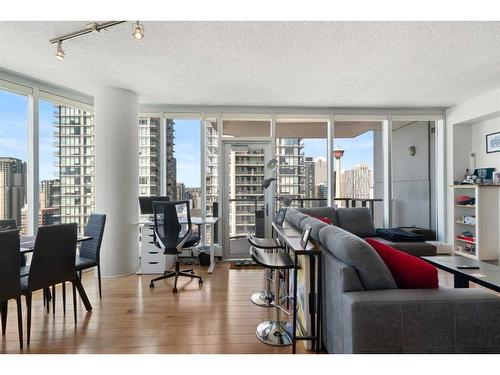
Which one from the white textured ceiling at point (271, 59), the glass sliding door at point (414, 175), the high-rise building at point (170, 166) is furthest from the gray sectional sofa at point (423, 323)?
the glass sliding door at point (414, 175)

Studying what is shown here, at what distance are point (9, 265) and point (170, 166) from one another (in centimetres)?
295

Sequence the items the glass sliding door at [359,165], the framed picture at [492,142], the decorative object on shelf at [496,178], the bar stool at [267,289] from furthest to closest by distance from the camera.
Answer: the glass sliding door at [359,165], the framed picture at [492,142], the decorative object on shelf at [496,178], the bar stool at [267,289]

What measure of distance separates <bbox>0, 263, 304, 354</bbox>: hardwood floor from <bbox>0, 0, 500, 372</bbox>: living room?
0.08 ft

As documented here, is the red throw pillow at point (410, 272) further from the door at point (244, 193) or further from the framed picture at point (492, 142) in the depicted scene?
the framed picture at point (492, 142)

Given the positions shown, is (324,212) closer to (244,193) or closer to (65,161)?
(244,193)

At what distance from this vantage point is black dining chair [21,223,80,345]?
7.02 ft

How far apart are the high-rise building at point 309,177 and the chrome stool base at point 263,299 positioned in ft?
8.29

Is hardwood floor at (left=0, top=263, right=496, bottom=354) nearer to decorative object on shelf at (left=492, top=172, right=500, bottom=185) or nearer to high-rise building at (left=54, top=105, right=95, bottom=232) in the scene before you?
high-rise building at (left=54, top=105, right=95, bottom=232)

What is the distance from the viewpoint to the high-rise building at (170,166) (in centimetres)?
472

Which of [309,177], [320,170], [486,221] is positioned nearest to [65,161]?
[309,177]

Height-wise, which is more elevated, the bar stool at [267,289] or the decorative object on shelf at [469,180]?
the decorative object on shelf at [469,180]

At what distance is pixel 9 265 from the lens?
195 centimetres

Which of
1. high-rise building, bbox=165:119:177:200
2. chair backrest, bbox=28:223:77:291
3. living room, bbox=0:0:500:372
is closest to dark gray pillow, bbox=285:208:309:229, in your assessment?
living room, bbox=0:0:500:372

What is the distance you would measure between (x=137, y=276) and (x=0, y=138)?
8.37 feet
